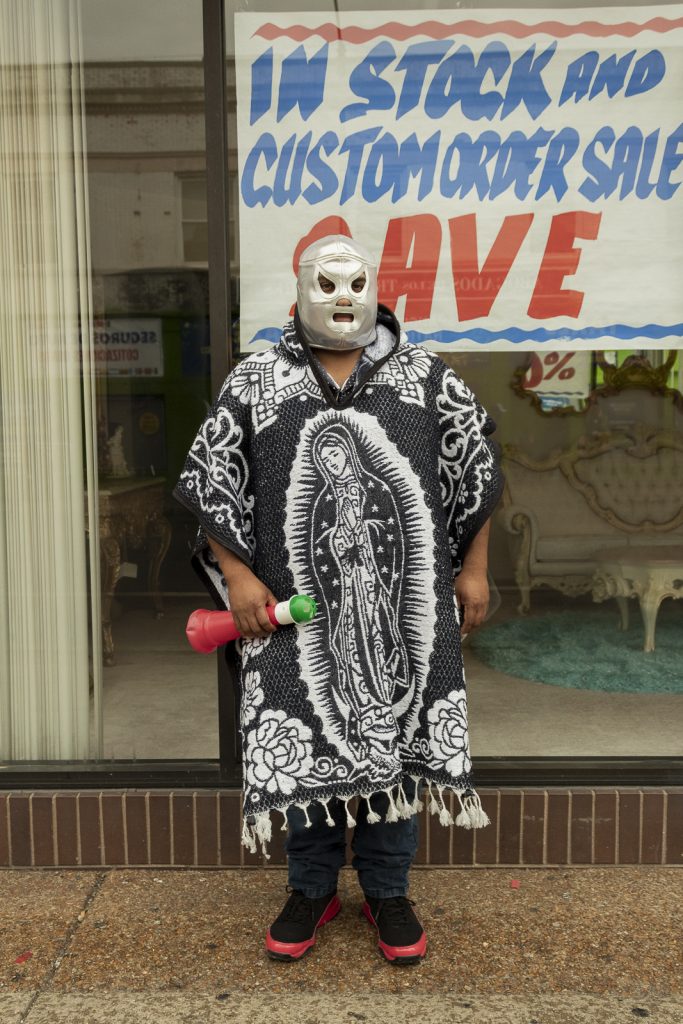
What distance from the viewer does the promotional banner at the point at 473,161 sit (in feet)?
11.1

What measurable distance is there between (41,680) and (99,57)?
207 centimetres

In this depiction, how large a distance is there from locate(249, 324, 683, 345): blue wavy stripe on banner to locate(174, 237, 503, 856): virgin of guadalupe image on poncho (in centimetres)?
63

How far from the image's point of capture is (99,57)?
3473mm

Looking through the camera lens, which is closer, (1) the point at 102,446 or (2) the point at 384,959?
(2) the point at 384,959

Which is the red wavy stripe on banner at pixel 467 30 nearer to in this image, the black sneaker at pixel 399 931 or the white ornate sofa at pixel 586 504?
the white ornate sofa at pixel 586 504

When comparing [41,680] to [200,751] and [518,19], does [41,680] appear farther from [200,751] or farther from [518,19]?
[518,19]

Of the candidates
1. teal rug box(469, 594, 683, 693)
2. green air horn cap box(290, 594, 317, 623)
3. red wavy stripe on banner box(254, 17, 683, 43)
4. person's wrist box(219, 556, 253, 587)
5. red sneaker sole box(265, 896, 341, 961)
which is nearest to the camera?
green air horn cap box(290, 594, 317, 623)

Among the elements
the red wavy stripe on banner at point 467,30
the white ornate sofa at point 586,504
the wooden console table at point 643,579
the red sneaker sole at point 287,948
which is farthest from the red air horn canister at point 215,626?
the red wavy stripe on banner at point 467,30

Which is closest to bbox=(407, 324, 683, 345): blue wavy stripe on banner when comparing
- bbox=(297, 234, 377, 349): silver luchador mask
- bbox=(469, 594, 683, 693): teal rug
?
bbox=(297, 234, 377, 349): silver luchador mask

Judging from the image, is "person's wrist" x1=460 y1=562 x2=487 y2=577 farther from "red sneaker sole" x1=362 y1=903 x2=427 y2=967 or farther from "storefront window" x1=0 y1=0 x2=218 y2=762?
"storefront window" x1=0 y1=0 x2=218 y2=762

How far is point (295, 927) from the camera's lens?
9.43ft

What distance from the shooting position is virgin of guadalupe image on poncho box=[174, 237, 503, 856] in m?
2.69

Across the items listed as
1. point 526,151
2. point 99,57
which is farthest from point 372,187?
point 99,57

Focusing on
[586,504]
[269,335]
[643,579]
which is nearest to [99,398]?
[269,335]
